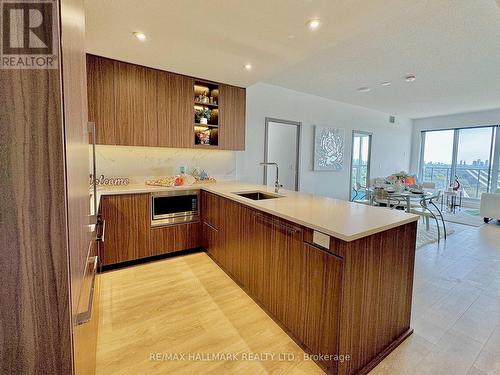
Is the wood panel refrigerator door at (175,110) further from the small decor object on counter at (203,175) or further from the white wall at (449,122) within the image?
the white wall at (449,122)

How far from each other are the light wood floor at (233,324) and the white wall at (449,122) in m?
5.78

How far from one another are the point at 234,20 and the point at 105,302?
2.69 m

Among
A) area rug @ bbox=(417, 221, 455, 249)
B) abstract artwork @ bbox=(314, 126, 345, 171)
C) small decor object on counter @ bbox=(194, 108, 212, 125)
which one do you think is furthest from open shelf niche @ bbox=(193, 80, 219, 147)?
area rug @ bbox=(417, 221, 455, 249)

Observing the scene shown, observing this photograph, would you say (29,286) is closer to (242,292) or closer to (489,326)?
(242,292)

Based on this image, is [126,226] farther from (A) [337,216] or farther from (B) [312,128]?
(B) [312,128]

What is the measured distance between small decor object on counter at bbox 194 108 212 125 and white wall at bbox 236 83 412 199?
35.9 inches

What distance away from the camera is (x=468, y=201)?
280 inches

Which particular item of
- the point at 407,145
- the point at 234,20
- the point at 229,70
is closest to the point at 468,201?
the point at 407,145

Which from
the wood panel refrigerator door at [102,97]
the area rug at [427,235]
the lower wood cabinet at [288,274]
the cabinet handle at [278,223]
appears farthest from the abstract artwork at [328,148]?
the wood panel refrigerator door at [102,97]

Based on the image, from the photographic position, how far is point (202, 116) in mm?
3590

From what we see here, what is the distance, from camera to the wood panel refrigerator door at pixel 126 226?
2.65 m

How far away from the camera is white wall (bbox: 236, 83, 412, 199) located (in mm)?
4398

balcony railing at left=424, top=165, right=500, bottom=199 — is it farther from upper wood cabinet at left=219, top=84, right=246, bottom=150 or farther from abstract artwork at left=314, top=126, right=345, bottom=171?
upper wood cabinet at left=219, top=84, right=246, bottom=150

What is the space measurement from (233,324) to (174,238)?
1496 mm
